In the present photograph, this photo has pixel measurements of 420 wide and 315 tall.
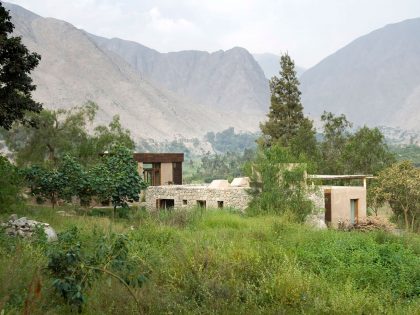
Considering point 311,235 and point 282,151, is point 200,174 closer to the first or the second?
point 282,151

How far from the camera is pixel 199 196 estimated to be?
28.5 meters

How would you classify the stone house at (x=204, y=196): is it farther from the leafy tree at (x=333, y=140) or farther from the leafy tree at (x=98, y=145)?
the leafy tree at (x=333, y=140)

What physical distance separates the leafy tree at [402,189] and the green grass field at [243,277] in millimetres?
17559

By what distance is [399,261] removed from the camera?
492 inches

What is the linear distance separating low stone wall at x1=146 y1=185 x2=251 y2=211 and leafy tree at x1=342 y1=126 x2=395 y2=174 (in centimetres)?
1593

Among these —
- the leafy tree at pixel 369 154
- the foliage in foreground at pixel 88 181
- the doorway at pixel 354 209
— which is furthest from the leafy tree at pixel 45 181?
the leafy tree at pixel 369 154

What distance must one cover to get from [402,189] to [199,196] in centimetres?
1343

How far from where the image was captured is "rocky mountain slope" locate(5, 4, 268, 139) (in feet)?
472

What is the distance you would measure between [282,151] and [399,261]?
1132 cm

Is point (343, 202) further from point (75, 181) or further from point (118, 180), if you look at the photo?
point (75, 181)

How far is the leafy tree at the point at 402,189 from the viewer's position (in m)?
31.8

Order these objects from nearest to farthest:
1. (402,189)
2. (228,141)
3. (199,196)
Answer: (199,196)
(402,189)
(228,141)

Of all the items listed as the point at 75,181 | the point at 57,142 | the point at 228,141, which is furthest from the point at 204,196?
the point at 228,141

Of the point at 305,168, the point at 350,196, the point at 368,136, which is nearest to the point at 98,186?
the point at 305,168
